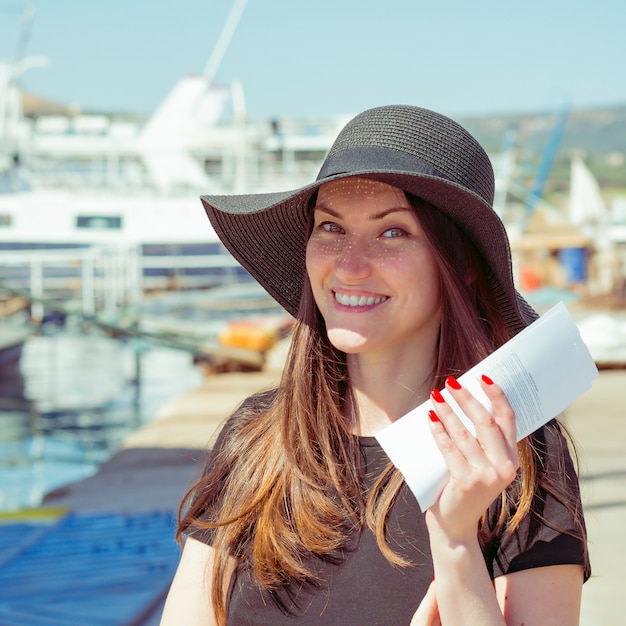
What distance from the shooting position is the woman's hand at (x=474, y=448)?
3.66ft

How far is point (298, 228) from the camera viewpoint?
5.50 ft

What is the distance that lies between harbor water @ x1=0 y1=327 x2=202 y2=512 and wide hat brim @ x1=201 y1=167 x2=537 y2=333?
18.8 feet

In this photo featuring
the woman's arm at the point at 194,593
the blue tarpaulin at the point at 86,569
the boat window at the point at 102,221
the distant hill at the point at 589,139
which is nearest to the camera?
the woman's arm at the point at 194,593

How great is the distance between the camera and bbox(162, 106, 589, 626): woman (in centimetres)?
127

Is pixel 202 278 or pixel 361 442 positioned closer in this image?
pixel 361 442

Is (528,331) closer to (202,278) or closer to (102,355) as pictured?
(102,355)

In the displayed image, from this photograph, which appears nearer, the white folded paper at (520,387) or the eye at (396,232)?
the white folded paper at (520,387)

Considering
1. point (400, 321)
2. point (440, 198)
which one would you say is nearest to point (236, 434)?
point (400, 321)

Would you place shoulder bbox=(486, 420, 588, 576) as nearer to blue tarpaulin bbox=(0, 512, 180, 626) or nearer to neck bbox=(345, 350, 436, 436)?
neck bbox=(345, 350, 436, 436)

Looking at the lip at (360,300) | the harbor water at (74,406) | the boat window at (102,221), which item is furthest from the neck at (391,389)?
the boat window at (102,221)

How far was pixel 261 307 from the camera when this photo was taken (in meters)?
29.9

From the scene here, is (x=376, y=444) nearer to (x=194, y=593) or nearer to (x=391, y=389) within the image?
(x=391, y=389)

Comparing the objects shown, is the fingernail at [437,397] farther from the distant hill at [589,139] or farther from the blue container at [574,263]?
the distant hill at [589,139]

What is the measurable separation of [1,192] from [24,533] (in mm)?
29678
